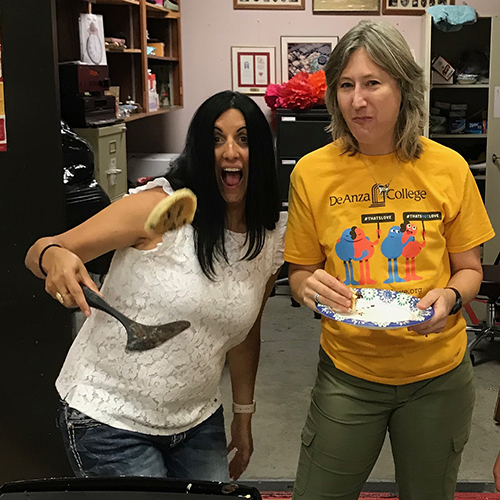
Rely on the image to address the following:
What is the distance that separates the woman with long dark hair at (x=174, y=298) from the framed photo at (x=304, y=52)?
4.30m

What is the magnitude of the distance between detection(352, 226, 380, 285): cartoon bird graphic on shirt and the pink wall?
14.0 ft

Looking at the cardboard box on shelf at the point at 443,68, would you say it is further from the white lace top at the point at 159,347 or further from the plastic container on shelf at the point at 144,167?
the white lace top at the point at 159,347

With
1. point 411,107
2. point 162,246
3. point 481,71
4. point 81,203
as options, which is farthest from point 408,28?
point 162,246

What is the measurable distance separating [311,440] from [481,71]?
489 cm

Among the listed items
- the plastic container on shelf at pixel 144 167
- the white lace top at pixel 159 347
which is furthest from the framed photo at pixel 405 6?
the white lace top at pixel 159 347

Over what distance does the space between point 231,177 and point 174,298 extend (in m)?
0.26

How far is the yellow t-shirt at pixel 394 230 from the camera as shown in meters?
1.32

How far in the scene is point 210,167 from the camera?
1250 mm

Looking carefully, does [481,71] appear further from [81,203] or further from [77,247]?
[77,247]

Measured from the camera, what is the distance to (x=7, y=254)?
5.54 feet

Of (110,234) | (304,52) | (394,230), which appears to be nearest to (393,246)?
(394,230)

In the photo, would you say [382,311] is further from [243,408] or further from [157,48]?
[157,48]

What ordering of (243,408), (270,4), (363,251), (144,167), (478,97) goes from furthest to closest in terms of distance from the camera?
1. (478,97)
2. (270,4)
3. (144,167)
4. (243,408)
5. (363,251)

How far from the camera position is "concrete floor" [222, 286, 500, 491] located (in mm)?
2578
